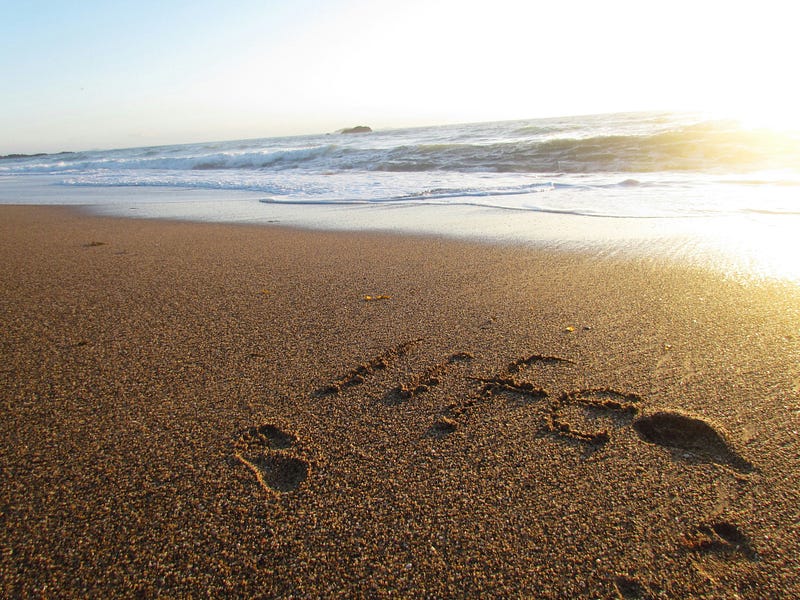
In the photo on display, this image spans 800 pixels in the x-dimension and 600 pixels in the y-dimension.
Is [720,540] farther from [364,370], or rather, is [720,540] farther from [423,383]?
[364,370]

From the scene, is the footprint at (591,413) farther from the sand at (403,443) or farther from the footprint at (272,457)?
the footprint at (272,457)

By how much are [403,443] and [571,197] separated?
21.5ft

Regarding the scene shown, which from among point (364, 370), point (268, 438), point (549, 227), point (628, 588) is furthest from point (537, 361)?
point (549, 227)

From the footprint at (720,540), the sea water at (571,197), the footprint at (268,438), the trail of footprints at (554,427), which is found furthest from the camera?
the sea water at (571,197)

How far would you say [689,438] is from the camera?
161 centimetres

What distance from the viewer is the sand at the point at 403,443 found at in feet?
3.77

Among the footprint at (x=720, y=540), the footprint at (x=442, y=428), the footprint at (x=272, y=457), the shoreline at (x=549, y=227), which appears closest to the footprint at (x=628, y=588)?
the footprint at (x=720, y=540)

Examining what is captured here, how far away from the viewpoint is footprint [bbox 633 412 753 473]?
1.50m

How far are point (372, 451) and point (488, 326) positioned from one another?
3.77ft

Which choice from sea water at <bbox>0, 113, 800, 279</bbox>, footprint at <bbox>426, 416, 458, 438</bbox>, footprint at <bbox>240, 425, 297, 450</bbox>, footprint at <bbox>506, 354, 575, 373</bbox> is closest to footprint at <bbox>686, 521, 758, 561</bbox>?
footprint at <bbox>426, 416, 458, 438</bbox>

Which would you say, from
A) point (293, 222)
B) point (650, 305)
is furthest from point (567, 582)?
point (293, 222)

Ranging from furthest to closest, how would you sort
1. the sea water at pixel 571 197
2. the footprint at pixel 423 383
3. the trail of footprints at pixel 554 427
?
the sea water at pixel 571 197
the footprint at pixel 423 383
the trail of footprints at pixel 554 427

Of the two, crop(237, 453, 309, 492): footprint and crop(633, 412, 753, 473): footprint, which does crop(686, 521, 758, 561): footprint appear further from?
crop(237, 453, 309, 492): footprint

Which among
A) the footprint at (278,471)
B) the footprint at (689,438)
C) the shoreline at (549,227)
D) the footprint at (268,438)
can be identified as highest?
the shoreline at (549,227)
